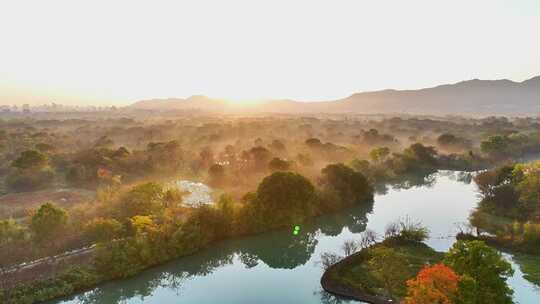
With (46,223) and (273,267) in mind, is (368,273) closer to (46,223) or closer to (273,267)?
(273,267)

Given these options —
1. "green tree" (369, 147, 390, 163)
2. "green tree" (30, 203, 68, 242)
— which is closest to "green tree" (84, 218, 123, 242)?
"green tree" (30, 203, 68, 242)

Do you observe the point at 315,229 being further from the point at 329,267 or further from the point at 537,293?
the point at 537,293

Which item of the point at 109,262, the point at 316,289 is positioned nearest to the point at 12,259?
the point at 109,262

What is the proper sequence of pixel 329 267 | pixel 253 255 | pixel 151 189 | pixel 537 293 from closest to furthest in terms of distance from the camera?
pixel 537 293
pixel 329 267
pixel 253 255
pixel 151 189

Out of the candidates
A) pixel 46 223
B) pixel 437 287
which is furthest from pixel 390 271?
pixel 46 223

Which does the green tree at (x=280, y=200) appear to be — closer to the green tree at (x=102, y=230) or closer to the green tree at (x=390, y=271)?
the green tree at (x=102, y=230)

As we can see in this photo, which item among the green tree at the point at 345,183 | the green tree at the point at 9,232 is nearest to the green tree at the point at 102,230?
the green tree at the point at 9,232
